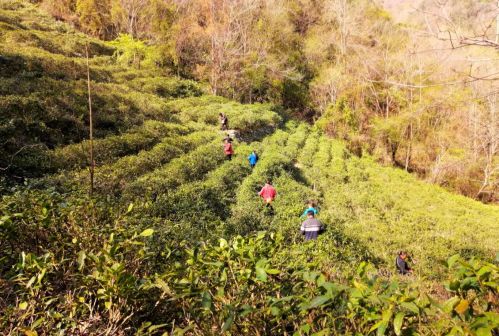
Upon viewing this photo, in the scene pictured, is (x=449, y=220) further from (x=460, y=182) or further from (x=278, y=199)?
(x=460, y=182)

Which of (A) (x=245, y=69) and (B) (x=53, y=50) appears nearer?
(B) (x=53, y=50)

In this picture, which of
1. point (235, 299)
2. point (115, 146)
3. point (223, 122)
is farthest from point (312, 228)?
point (223, 122)

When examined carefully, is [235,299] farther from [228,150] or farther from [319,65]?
[319,65]

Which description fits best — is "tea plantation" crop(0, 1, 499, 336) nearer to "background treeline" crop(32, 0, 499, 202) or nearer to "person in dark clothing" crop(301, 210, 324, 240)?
"person in dark clothing" crop(301, 210, 324, 240)

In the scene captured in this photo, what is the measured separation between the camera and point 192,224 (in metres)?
9.23

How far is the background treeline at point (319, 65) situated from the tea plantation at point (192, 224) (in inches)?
155

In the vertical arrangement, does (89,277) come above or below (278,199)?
above

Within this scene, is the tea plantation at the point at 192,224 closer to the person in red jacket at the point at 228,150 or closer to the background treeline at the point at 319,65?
the person in red jacket at the point at 228,150

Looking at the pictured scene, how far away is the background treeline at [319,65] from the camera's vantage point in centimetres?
2836

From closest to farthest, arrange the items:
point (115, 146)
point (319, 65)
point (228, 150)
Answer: point (115, 146) < point (228, 150) < point (319, 65)

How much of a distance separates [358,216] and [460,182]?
58.6ft

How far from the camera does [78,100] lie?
15.8m

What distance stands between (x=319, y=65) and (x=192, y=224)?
36.9 metres

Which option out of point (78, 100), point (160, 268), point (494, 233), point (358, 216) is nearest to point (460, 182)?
point (494, 233)
